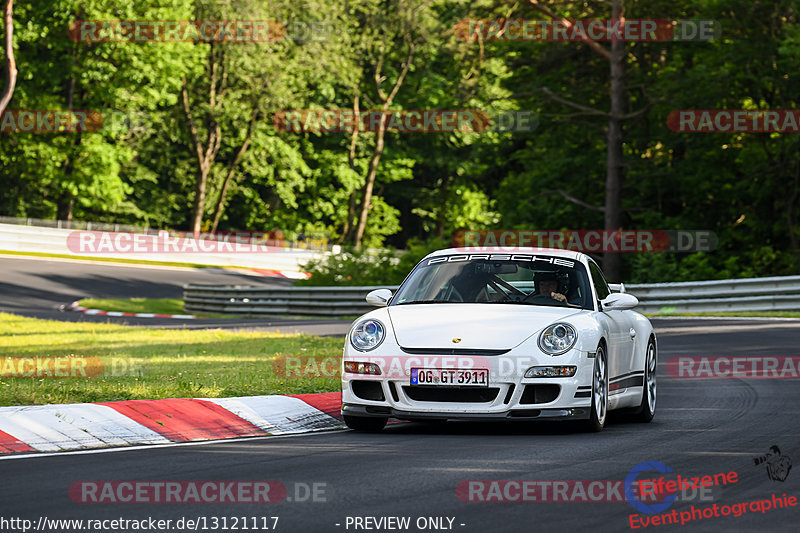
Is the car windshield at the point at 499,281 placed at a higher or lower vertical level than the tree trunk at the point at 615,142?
lower

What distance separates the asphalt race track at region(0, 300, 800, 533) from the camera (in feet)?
19.3

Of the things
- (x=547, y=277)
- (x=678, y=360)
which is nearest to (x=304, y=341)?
(x=678, y=360)

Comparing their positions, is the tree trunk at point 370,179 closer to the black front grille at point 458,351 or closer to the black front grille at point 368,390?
the black front grille at point 368,390

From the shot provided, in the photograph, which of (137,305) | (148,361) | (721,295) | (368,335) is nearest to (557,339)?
(368,335)

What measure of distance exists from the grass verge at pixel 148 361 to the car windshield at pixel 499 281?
1.85 m

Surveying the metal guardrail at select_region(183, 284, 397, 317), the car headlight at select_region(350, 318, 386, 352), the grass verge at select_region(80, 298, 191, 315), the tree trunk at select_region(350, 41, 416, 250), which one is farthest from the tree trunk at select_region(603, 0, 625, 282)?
the tree trunk at select_region(350, 41, 416, 250)

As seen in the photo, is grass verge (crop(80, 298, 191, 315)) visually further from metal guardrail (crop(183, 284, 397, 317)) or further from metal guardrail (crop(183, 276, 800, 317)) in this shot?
metal guardrail (crop(183, 284, 397, 317))

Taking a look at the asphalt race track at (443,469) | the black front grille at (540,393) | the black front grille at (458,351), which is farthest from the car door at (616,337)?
the black front grille at (458,351)

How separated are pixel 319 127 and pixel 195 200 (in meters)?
8.06

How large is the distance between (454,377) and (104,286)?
108 feet

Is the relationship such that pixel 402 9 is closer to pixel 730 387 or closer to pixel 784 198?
pixel 784 198

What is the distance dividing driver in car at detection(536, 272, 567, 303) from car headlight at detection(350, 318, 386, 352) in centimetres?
160

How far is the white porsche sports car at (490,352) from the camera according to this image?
8953mm

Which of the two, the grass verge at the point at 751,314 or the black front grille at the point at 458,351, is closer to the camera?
the black front grille at the point at 458,351
